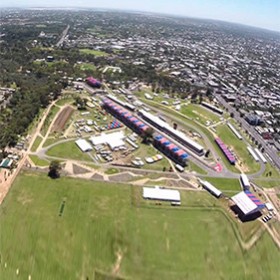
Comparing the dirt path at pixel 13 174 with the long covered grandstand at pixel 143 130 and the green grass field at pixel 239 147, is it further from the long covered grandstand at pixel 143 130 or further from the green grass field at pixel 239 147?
the green grass field at pixel 239 147

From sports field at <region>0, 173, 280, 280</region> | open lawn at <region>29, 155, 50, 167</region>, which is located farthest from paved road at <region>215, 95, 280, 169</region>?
open lawn at <region>29, 155, 50, 167</region>

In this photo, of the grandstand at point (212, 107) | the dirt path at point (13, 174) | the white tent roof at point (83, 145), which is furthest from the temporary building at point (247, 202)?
the grandstand at point (212, 107)

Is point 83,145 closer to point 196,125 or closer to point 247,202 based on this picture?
point 196,125

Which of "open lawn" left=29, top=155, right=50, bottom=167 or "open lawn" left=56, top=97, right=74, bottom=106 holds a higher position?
"open lawn" left=56, top=97, right=74, bottom=106

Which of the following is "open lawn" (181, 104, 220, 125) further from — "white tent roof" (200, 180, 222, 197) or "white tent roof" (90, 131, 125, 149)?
"white tent roof" (200, 180, 222, 197)

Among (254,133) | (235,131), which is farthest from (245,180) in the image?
(254,133)

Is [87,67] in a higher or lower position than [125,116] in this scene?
lower

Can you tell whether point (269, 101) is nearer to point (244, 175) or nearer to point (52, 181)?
point (244, 175)
